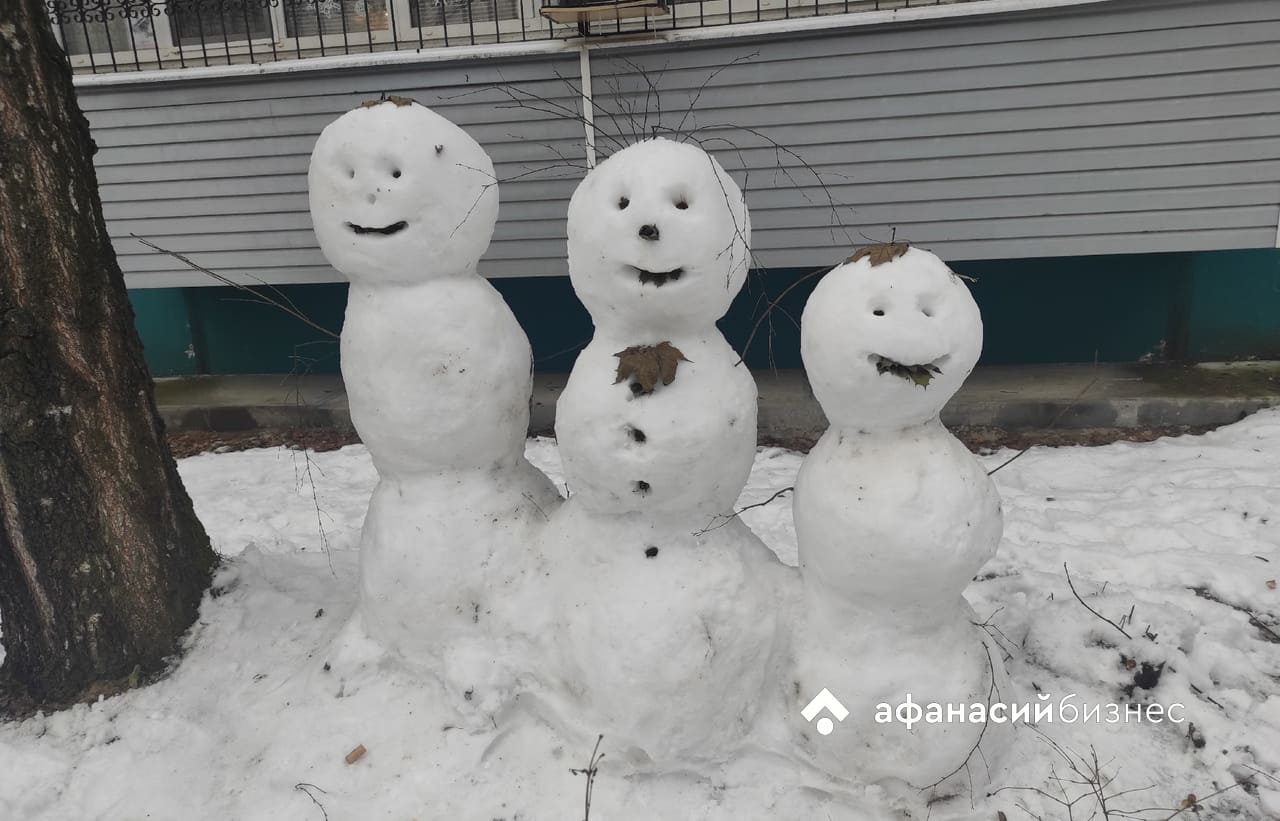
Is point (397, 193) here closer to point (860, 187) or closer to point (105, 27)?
point (860, 187)

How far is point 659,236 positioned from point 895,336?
24.1 inches

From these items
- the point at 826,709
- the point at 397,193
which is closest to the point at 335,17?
the point at 397,193

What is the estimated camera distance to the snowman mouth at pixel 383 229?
2.33 meters

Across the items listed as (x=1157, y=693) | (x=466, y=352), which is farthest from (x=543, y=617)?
(x=1157, y=693)

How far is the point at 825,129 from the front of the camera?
192 inches

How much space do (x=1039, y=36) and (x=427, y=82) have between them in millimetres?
3498

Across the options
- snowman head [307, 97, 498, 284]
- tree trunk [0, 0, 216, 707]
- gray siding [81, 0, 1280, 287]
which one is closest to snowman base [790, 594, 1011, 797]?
snowman head [307, 97, 498, 284]

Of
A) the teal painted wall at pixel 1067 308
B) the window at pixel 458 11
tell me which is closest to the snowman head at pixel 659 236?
the teal painted wall at pixel 1067 308

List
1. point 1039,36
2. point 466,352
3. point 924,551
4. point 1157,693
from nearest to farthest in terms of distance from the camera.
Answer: point 924,551
point 466,352
point 1157,693
point 1039,36

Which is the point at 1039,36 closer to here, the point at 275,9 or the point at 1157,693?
the point at 1157,693

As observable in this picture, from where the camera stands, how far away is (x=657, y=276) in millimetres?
2102

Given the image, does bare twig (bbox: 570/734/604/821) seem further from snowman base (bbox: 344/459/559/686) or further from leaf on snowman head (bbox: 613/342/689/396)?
leaf on snowman head (bbox: 613/342/689/396)

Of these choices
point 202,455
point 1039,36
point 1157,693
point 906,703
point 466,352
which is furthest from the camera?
point 202,455

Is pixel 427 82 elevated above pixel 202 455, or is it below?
above
